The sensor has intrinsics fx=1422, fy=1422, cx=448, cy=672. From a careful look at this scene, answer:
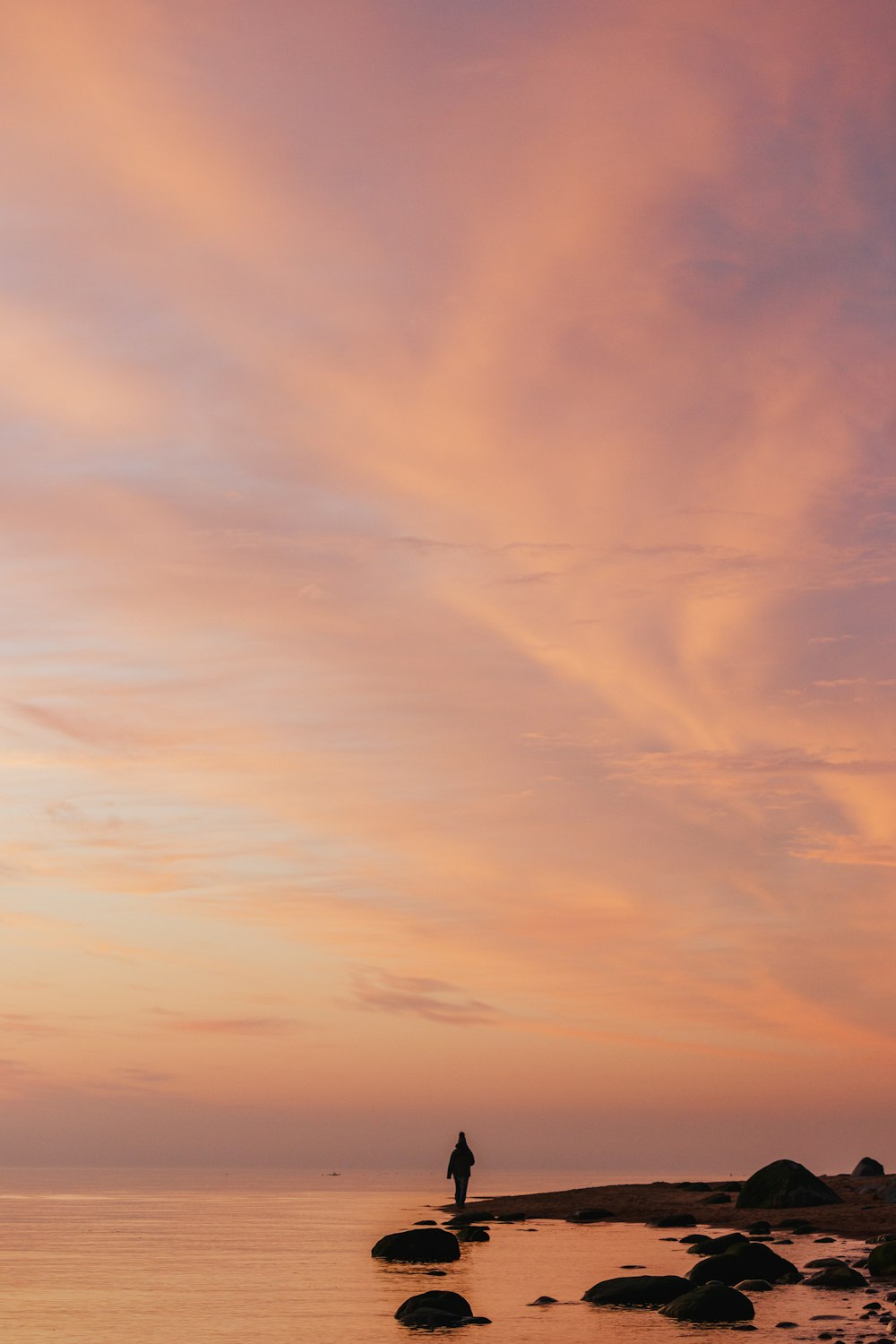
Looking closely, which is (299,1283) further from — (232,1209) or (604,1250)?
(232,1209)

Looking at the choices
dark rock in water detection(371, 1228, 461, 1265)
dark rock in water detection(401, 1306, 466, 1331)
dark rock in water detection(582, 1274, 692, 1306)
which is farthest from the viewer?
dark rock in water detection(371, 1228, 461, 1265)

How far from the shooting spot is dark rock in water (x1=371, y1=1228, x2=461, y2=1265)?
41094 millimetres

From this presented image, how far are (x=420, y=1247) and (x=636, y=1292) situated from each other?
12803 mm

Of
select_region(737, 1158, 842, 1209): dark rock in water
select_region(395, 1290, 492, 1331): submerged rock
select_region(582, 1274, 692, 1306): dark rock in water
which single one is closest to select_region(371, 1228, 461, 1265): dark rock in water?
select_region(582, 1274, 692, 1306): dark rock in water

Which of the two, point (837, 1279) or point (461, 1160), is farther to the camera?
point (461, 1160)

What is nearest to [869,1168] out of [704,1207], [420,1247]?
[704,1207]

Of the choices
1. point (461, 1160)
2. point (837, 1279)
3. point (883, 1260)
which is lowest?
point (837, 1279)

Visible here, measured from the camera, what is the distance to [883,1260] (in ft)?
115

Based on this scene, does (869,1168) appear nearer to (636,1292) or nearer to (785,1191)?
(785,1191)

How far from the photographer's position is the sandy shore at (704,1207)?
158ft

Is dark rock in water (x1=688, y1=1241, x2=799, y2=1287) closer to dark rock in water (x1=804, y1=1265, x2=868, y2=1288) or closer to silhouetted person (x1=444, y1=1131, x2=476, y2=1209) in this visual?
dark rock in water (x1=804, y1=1265, x2=868, y2=1288)

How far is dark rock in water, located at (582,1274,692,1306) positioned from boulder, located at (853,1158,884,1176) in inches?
1780

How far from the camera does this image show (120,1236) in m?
57.8

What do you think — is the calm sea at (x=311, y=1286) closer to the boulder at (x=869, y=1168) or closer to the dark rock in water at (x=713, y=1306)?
the dark rock in water at (x=713, y=1306)
